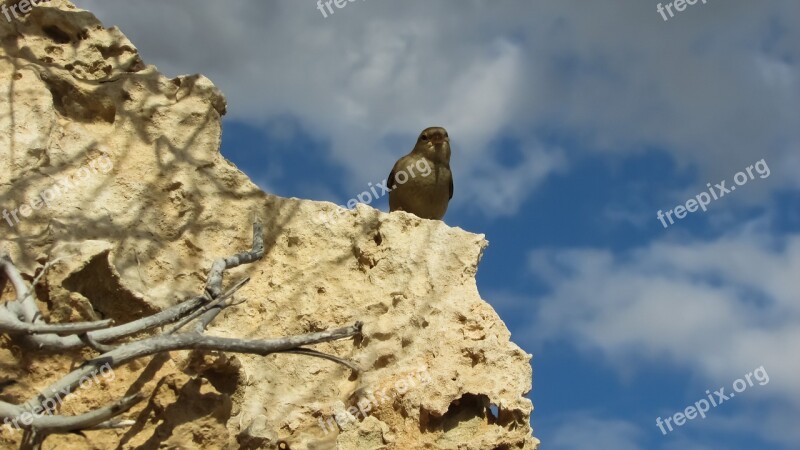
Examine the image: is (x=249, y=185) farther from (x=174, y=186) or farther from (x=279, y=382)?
(x=279, y=382)

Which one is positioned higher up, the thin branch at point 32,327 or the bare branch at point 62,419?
the thin branch at point 32,327

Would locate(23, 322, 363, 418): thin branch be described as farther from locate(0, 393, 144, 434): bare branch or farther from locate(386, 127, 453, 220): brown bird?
locate(386, 127, 453, 220): brown bird

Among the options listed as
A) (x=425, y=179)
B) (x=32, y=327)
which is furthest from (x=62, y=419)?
(x=425, y=179)

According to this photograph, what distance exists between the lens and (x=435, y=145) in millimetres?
8844

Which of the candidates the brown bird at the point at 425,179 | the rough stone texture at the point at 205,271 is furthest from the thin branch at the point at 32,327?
the brown bird at the point at 425,179

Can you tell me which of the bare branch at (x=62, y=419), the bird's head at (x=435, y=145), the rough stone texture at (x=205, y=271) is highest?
the bird's head at (x=435, y=145)

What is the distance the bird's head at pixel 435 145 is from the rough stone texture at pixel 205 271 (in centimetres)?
313

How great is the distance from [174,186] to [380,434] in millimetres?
1796

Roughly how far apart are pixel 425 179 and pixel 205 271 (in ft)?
11.0

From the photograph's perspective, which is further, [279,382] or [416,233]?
[416,233]

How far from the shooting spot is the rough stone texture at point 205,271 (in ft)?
15.5

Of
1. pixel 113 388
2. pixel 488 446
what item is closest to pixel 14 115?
pixel 113 388

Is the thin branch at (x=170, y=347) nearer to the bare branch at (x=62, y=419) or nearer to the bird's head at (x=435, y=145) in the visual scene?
the bare branch at (x=62, y=419)

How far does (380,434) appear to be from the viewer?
4855 millimetres
